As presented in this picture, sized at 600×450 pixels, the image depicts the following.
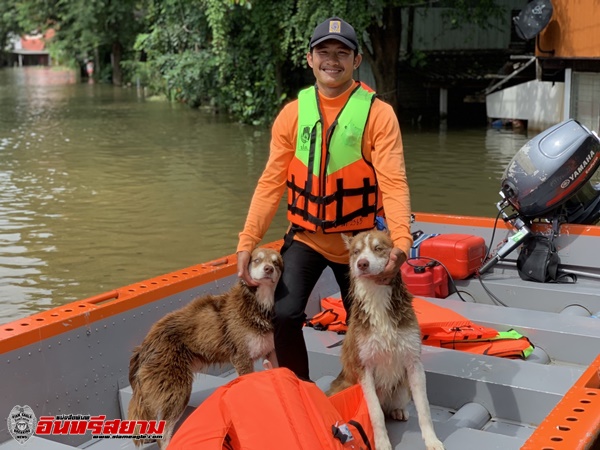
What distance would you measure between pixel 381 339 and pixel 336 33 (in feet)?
4.55

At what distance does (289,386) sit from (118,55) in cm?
4567

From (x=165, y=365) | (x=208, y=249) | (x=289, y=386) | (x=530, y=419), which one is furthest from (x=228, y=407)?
(x=208, y=249)

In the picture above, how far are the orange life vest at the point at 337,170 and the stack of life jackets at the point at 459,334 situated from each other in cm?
115

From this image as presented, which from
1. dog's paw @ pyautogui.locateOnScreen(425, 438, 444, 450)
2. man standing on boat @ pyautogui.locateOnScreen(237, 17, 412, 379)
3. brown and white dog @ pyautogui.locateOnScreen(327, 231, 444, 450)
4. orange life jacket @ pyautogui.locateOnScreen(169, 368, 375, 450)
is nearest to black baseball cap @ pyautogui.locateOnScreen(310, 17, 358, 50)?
man standing on boat @ pyautogui.locateOnScreen(237, 17, 412, 379)

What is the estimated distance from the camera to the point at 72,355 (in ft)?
13.0

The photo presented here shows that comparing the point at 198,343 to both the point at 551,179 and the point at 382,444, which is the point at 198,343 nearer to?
the point at 382,444

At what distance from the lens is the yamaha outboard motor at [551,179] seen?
19.2 ft

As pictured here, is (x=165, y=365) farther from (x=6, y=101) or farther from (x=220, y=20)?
(x=6, y=101)

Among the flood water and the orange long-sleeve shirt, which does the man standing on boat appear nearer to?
the orange long-sleeve shirt

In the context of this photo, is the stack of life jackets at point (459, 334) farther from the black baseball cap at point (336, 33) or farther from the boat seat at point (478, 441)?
the black baseball cap at point (336, 33)

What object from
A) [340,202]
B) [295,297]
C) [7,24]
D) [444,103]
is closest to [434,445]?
[295,297]

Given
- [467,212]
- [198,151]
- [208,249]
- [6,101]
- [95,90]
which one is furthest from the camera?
[95,90]

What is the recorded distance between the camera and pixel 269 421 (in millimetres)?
3021

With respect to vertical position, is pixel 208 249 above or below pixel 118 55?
below
